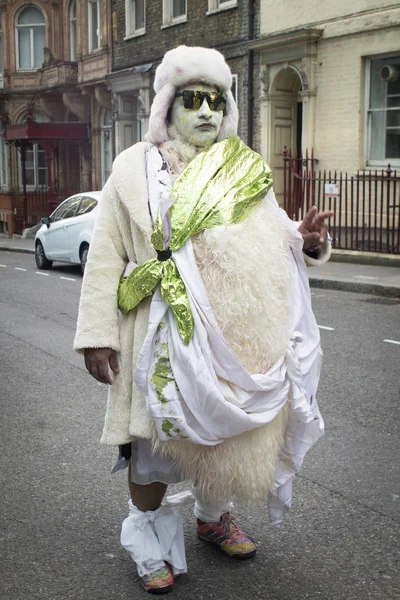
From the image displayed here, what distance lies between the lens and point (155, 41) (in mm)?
22859

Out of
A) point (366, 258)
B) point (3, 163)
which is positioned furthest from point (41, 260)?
point (3, 163)

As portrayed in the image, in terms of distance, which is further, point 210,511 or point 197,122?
point 210,511

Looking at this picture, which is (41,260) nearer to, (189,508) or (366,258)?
(366,258)

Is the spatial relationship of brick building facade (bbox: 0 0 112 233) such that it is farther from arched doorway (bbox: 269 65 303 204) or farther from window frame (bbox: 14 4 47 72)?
arched doorway (bbox: 269 65 303 204)

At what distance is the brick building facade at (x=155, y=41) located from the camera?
1889cm

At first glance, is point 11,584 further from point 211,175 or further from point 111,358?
point 211,175

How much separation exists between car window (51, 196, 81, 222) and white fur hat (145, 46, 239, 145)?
11.4m

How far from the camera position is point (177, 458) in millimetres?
2863

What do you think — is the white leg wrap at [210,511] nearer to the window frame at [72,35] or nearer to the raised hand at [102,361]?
the raised hand at [102,361]

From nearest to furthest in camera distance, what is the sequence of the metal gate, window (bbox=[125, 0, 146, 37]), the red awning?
1. the metal gate
2. window (bbox=[125, 0, 146, 37])
3. the red awning

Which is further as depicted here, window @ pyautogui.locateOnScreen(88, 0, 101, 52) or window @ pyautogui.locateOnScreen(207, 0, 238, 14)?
window @ pyautogui.locateOnScreen(88, 0, 101, 52)

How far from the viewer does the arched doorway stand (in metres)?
18.2

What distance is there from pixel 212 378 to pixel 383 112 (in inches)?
546

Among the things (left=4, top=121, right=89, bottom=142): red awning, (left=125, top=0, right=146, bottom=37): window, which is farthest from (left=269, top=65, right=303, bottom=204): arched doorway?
(left=4, top=121, right=89, bottom=142): red awning
